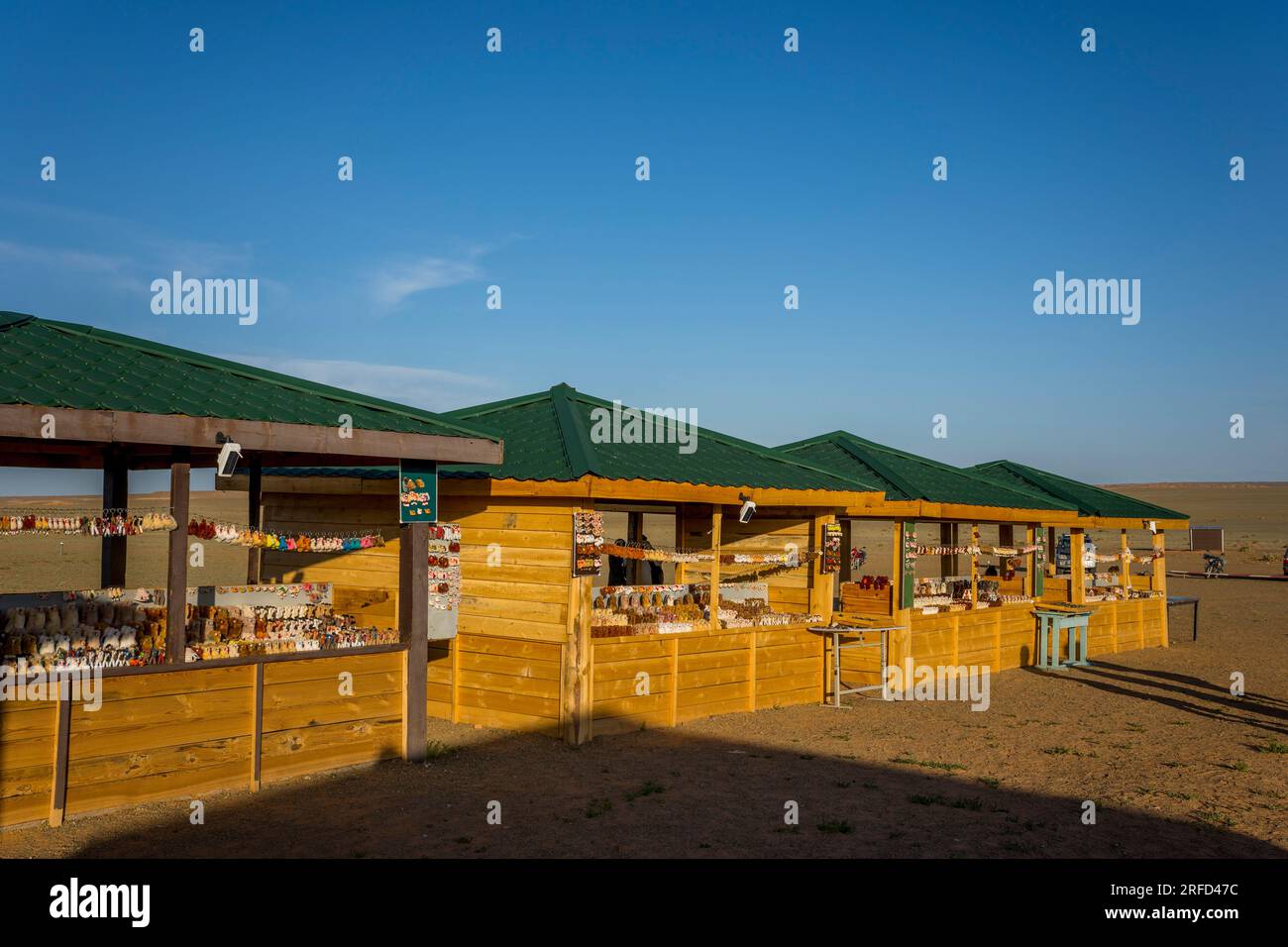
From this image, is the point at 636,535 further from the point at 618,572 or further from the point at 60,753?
the point at 60,753

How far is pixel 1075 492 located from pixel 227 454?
18696 millimetres

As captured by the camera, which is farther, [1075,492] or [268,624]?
[1075,492]

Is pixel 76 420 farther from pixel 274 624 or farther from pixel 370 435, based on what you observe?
pixel 274 624

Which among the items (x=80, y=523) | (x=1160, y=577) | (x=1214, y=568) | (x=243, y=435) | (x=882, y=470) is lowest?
(x=1214, y=568)

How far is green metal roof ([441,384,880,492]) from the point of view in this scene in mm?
10875

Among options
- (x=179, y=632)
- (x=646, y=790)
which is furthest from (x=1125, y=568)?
(x=179, y=632)

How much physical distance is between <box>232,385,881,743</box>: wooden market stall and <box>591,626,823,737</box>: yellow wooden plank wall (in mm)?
20

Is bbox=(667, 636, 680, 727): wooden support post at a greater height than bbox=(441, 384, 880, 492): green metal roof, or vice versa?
bbox=(441, 384, 880, 492): green metal roof

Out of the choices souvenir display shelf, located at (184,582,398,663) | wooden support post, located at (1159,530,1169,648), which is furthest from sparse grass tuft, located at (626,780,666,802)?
wooden support post, located at (1159,530,1169,648)

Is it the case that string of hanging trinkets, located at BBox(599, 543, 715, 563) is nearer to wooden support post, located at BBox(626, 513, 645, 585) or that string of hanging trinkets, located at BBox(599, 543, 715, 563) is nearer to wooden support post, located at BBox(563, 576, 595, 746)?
wooden support post, located at BBox(563, 576, 595, 746)

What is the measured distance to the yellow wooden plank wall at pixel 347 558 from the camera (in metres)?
11.9

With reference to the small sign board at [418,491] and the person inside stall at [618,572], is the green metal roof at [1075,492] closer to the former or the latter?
the person inside stall at [618,572]

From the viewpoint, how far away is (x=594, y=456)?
36.2 ft
